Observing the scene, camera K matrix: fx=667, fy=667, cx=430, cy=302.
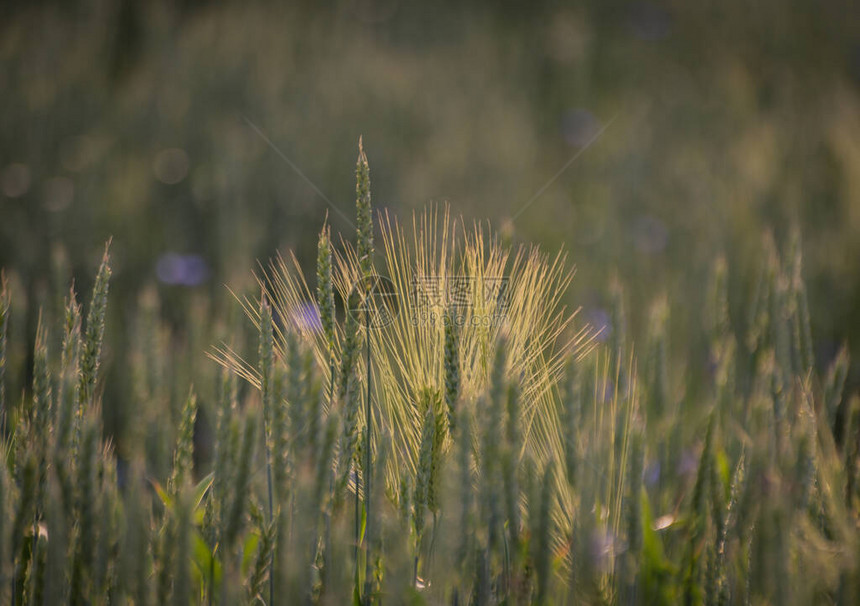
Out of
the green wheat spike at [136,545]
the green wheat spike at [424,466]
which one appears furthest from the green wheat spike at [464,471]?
the green wheat spike at [136,545]

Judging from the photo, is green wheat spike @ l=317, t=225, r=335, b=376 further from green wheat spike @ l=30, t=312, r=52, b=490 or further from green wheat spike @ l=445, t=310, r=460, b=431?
green wheat spike @ l=30, t=312, r=52, b=490

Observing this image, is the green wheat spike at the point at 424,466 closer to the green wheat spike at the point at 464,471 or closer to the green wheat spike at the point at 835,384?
the green wheat spike at the point at 464,471

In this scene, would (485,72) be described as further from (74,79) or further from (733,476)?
(733,476)

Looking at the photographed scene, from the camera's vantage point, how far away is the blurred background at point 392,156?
6.72 ft

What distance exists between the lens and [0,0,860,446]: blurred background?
2047mm

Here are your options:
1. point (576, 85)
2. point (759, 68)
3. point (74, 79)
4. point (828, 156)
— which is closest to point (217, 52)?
point (74, 79)

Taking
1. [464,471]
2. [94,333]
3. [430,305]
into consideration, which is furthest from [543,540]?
[94,333]

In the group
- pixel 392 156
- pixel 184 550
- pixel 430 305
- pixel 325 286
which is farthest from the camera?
pixel 392 156

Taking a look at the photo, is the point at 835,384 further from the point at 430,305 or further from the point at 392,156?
the point at 392,156

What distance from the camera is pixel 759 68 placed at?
466cm

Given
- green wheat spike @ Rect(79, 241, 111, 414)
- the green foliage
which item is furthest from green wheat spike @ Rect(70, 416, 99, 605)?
green wheat spike @ Rect(79, 241, 111, 414)

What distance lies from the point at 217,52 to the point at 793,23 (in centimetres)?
440

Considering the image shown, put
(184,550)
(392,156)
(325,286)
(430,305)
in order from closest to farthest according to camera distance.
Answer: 1. (184,550)
2. (325,286)
3. (430,305)
4. (392,156)

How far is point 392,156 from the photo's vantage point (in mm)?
2932
